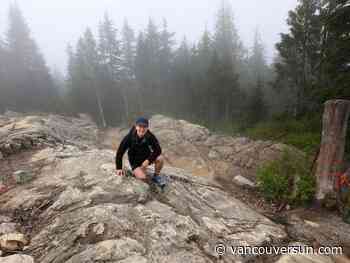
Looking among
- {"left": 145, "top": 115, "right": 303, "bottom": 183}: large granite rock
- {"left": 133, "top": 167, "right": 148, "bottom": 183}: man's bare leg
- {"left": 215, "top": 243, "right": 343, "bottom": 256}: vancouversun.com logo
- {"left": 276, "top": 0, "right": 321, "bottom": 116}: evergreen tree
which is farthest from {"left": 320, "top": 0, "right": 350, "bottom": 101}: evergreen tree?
{"left": 276, "top": 0, "right": 321, "bottom": 116}: evergreen tree

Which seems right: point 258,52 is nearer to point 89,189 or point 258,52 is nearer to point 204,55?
point 204,55

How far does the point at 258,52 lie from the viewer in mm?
43250

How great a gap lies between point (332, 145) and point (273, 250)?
2.88 metres

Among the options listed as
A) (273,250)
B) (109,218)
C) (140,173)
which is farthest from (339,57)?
(109,218)

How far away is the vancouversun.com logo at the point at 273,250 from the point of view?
3131mm

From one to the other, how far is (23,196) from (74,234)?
6.79 ft

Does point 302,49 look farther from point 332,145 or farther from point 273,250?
point 273,250

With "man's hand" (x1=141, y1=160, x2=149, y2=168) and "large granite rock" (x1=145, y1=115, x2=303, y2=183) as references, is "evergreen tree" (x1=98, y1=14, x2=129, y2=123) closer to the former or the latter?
"large granite rock" (x1=145, y1=115, x2=303, y2=183)

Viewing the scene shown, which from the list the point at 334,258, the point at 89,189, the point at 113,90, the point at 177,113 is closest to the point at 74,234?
the point at 89,189

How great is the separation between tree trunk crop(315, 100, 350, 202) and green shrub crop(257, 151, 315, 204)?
331 mm

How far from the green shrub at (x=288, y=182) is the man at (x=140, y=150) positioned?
3.28 meters

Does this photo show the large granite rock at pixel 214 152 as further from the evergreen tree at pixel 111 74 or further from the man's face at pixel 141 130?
the evergreen tree at pixel 111 74

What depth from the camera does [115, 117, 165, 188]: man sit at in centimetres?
405

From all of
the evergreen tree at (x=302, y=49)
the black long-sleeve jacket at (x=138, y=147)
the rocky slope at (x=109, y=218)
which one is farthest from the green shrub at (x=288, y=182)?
the evergreen tree at (x=302, y=49)
